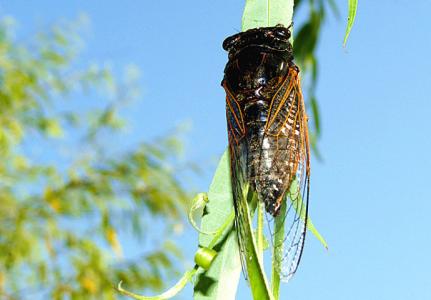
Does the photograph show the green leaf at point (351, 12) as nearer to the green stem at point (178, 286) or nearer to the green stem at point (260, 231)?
the green stem at point (260, 231)

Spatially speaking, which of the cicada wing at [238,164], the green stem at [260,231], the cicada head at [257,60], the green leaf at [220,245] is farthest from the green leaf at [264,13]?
the green stem at [260,231]

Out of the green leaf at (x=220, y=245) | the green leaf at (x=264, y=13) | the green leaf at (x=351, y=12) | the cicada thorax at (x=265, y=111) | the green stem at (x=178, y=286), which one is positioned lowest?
the green stem at (x=178, y=286)

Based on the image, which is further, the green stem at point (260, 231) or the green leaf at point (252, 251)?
the green stem at point (260, 231)

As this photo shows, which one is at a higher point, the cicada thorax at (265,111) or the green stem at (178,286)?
the cicada thorax at (265,111)

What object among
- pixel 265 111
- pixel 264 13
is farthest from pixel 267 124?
pixel 264 13

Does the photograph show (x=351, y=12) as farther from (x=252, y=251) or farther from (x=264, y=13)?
(x=252, y=251)

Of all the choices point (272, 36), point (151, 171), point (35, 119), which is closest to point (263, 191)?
point (272, 36)

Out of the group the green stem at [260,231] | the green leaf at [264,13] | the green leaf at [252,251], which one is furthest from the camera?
the green leaf at [264,13]

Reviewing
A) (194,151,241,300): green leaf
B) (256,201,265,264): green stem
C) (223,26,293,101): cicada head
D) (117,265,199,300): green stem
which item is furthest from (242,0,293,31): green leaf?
(117,265,199,300): green stem
